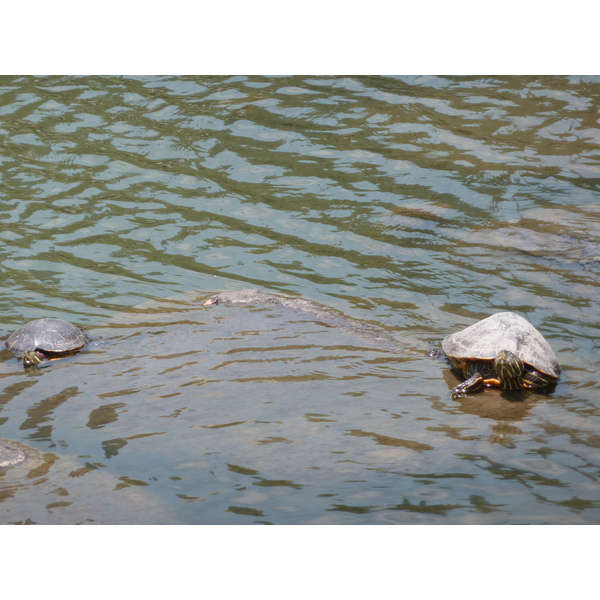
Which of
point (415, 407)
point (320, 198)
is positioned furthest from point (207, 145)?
point (415, 407)

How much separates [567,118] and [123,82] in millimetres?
8587

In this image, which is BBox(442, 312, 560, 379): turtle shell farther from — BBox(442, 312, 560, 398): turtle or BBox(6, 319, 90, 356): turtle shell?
BBox(6, 319, 90, 356): turtle shell

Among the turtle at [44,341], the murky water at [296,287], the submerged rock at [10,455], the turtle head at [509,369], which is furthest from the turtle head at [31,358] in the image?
the turtle head at [509,369]

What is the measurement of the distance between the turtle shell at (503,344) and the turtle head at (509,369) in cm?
5

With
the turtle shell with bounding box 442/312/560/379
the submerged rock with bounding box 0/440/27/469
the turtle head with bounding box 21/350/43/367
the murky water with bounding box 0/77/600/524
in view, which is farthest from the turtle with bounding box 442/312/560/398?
the turtle head with bounding box 21/350/43/367

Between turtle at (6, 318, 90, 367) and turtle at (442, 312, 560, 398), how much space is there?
13.4ft

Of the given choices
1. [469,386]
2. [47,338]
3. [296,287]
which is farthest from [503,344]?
[47,338]

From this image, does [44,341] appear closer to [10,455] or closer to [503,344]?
[10,455]

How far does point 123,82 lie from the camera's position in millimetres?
13953

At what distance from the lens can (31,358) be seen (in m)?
7.48

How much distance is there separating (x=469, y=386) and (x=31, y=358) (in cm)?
460

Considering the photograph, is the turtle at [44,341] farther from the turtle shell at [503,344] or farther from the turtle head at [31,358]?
the turtle shell at [503,344]

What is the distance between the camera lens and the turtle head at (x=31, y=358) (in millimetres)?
7473

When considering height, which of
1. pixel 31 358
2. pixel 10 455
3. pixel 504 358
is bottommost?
pixel 10 455
